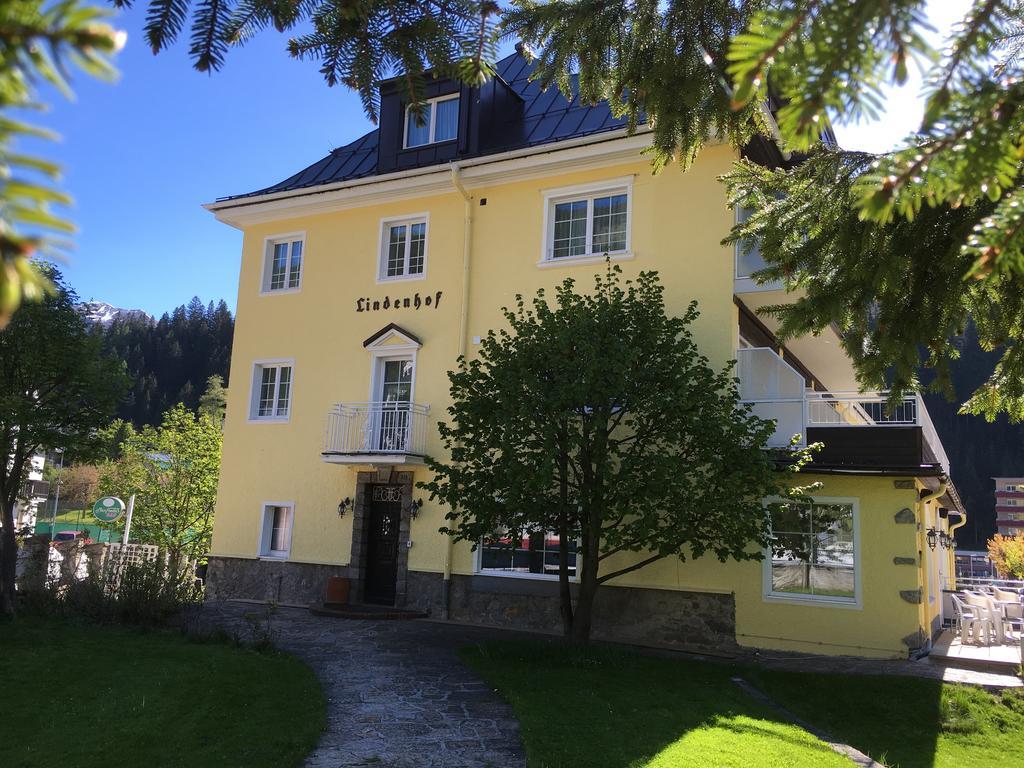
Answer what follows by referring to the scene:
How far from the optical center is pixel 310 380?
1761 centimetres

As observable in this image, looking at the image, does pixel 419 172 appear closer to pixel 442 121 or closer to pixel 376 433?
pixel 442 121

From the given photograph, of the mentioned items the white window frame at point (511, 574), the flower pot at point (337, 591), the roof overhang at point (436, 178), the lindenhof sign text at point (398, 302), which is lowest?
the flower pot at point (337, 591)

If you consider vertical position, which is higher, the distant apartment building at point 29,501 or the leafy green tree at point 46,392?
the leafy green tree at point 46,392

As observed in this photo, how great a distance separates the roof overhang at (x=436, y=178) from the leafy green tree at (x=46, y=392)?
217 inches

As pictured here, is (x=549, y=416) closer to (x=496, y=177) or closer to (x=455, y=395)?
(x=455, y=395)

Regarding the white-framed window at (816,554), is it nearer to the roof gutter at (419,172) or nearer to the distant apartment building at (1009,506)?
the roof gutter at (419,172)

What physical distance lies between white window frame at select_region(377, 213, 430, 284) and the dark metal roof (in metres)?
1.23

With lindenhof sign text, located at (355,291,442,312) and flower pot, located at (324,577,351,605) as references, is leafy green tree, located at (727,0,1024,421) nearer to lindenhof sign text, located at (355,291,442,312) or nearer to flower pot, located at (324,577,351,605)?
lindenhof sign text, located at (355,291,442,312)

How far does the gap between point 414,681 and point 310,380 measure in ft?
31.4

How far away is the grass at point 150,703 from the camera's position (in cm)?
654

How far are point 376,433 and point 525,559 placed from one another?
410 cm

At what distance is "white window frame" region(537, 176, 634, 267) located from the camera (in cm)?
1477

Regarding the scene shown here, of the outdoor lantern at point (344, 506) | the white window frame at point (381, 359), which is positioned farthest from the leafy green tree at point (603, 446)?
the outdoor lantern at point (344, 506)

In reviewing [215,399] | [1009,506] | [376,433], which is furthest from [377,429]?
[1009,506]
